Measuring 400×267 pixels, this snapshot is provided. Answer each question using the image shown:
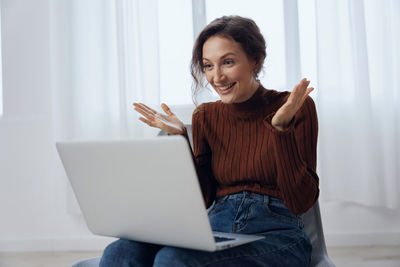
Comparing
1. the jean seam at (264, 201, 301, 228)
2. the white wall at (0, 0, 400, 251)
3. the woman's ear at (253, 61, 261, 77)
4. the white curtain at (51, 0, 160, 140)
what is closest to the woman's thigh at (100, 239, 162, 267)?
the jean seam at (264, 201, 301, 228)

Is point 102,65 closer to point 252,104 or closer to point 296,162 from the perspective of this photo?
point 252,104

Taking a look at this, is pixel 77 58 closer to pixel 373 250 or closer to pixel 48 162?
pixel 48 162

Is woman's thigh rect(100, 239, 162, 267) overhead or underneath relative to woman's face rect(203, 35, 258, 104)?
underneath

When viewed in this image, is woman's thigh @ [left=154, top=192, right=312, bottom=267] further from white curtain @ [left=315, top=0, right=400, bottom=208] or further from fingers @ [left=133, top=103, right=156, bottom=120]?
white curtain @ [left=315, top=0, right=400, bottom=208]

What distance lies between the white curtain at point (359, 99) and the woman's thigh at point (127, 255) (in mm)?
1579

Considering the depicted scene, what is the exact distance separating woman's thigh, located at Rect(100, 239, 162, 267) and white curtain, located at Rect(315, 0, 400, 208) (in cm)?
158

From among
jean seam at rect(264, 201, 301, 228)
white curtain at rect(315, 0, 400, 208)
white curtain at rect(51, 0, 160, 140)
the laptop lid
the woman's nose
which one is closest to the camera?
the laptop lid

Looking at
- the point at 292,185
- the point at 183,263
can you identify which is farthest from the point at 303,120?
the point at 183,263

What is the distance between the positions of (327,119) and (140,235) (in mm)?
1676

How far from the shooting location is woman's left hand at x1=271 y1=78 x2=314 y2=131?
3.00ft

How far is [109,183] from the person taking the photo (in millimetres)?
787

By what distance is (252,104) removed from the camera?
1.18 m

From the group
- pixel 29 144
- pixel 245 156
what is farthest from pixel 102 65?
pixel 245 156

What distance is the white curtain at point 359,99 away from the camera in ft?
7.37
